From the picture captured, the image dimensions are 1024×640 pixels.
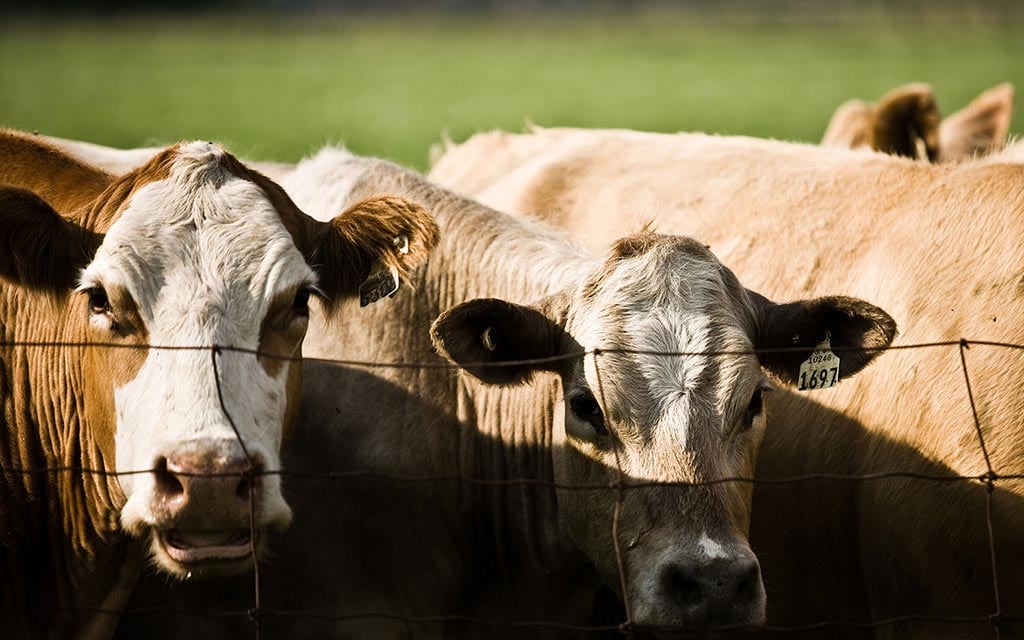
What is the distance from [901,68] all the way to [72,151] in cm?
3821

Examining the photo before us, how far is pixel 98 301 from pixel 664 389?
6.42 feet

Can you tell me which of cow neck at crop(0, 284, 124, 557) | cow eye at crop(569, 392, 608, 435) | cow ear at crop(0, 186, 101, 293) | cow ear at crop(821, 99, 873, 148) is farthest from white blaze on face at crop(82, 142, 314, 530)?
cow ear at crop(821, 99, 873, 148)

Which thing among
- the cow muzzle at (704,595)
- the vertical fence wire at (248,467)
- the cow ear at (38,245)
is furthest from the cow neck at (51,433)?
the cow muzzle at (704,595)

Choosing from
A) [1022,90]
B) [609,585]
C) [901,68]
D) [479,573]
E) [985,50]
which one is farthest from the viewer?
[985,50]

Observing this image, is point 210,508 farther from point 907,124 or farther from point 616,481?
point 907,124

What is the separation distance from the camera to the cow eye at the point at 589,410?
4.64 metres

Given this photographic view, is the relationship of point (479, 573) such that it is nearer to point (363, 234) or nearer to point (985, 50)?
point (363, 234)

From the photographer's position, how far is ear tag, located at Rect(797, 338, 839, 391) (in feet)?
15.8

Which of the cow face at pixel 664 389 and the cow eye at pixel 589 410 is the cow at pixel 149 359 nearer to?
the cow face at pixel 664 389

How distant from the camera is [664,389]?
14.6ft

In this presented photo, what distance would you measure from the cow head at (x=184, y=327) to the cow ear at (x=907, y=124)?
539cm

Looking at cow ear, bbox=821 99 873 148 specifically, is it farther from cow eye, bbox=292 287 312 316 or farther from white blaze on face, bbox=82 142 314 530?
white blaze on face, bbox=82 142 314 530

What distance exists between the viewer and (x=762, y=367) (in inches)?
196

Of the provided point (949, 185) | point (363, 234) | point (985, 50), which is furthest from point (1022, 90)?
point (363, 234)
